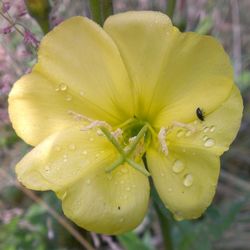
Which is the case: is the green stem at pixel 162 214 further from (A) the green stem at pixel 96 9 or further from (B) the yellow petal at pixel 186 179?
(A) the green stem at pixel 96 9

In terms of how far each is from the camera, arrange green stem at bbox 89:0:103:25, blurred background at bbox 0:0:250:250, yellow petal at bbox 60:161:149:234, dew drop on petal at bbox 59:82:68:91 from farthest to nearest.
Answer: blurred background at bbox 0:0:250:250 → green stem at bbox 89:0:103:25 → dew drop on petal at bbox 59:82:68:91 → yellow petal at bbox 60:161:149:234

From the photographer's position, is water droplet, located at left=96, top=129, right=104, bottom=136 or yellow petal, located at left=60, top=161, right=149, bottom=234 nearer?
yellow petal, located at left=60, top=161, right=149, bottom=234

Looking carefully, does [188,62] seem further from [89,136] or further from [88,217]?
[88,217]

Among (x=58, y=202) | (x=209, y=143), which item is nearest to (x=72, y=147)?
(x=209, y=143)

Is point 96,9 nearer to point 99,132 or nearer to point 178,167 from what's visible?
point 99,132

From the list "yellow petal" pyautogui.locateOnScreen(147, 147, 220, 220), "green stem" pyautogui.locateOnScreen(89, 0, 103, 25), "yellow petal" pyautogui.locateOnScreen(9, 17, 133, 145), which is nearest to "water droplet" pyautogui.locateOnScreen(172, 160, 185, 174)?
"yellow petal" pyautogui.locateOnScreen(147, 147, 220, 220)

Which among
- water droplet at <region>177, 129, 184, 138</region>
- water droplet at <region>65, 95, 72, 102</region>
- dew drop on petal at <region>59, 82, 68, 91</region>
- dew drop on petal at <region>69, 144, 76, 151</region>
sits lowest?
water droplet at <region>177, 129, 184, 138</region>

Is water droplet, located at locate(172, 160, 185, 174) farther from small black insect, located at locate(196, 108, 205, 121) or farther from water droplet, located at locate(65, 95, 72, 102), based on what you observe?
water droplet, located at locate(65, 95, 72, 102)
